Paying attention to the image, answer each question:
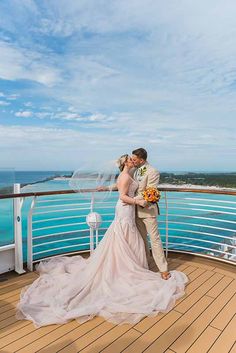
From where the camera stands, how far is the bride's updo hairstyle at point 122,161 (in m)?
2.98

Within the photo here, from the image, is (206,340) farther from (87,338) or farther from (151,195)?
(151,195)

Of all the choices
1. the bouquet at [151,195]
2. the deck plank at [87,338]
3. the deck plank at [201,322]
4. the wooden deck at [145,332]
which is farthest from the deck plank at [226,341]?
the bouquet at [151,195]

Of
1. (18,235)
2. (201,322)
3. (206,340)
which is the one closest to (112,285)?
(201,322)

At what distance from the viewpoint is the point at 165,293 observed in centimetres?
247

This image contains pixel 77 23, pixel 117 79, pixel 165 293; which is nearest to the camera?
pixel 165 293

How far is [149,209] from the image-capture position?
9.89ft

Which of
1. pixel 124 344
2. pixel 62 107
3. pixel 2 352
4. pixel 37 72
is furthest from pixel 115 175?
pixel 62 107

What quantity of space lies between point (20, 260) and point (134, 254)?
1.50 metres

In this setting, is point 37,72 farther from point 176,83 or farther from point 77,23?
point 176,83

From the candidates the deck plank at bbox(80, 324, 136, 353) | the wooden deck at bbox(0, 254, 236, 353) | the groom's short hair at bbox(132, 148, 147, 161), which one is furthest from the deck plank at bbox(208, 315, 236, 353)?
the groom's short hair at bbox(132, 148, 147, 161)

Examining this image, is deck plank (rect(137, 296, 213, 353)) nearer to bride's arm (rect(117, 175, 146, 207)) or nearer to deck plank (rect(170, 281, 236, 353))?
deck plank (rect(170, 281, 236, 353))

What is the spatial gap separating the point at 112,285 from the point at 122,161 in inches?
55.0

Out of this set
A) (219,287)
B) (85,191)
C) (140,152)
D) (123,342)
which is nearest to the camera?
(123,342)

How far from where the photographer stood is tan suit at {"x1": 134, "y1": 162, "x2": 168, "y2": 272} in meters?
2.95
